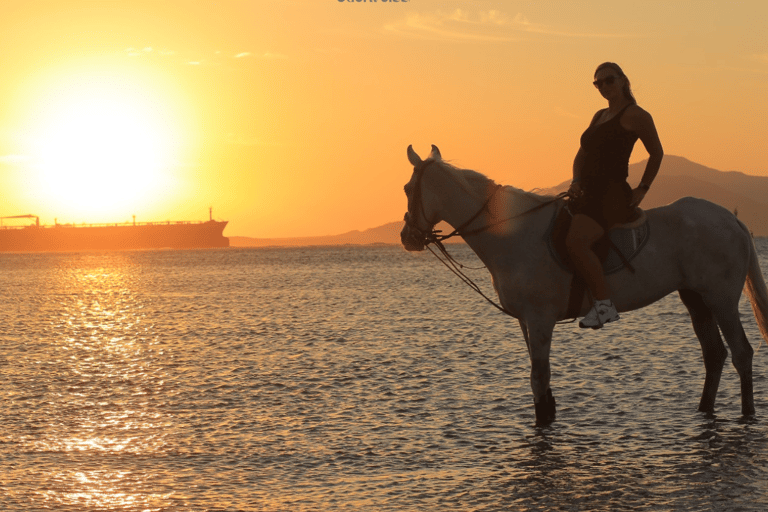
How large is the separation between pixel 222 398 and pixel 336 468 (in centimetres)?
451

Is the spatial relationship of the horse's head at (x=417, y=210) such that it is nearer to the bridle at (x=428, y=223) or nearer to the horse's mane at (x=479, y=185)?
the bridle at (x=428, y=223)

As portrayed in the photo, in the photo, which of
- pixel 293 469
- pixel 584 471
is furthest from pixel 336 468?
pixel 584 471

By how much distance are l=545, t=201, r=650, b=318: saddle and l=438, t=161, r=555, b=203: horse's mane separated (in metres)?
0.30

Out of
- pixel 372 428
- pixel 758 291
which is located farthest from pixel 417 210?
pixel 758 291

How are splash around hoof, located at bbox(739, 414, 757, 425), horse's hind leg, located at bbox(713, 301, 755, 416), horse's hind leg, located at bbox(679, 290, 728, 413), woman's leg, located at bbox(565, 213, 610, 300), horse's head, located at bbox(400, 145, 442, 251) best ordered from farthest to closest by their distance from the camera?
horse's hind leg, located at bbox(679, 290, 728, 413) < horse's hind leg, located at bbox(713, 301, 755, 416) < splash around hoof, located at bbox(739, 414, 757, 425) < horse's head, located at bbox(400, 145, 442, 251) < woman's leg, located at bbox(565, 213, 610, 300)

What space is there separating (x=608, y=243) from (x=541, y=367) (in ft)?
4.91

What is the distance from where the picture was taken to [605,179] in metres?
9.73

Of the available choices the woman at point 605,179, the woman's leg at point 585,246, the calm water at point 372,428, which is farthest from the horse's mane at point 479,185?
the calm water at point 372,428

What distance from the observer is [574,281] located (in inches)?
391

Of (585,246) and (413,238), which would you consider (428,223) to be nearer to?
(413,238)

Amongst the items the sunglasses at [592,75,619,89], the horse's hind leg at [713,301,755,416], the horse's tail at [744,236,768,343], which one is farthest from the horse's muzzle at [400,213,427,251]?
the horse's tail at [744,236,768,343]

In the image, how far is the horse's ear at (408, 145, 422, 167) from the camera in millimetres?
9837

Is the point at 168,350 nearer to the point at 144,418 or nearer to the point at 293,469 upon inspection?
the point at 144,418

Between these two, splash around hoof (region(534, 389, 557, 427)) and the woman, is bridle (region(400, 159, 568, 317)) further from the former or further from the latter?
splash around hoof (region(534, 389, 557, 427))
